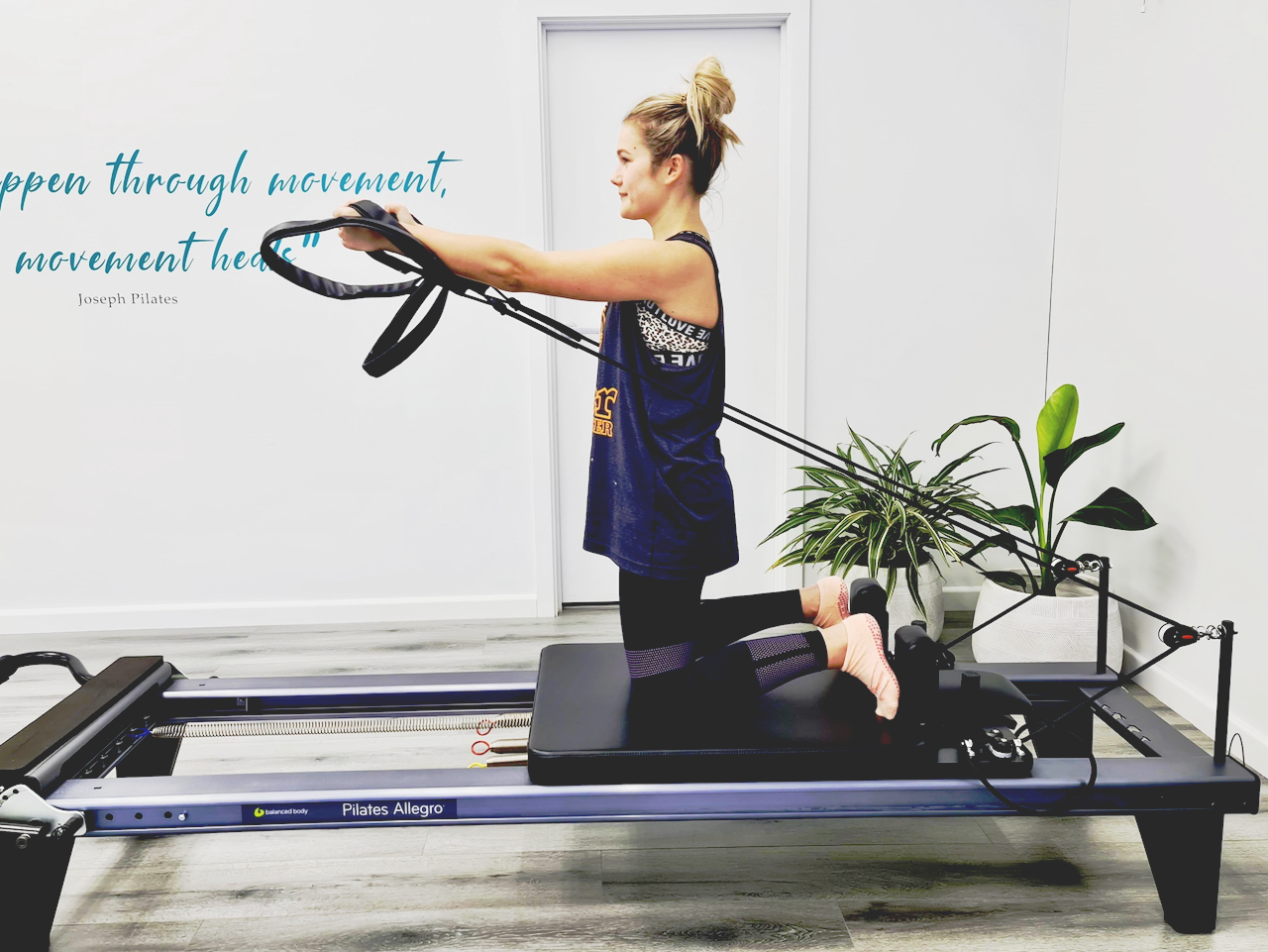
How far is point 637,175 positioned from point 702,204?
66.1 inches

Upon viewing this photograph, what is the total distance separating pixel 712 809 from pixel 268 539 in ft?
7.17

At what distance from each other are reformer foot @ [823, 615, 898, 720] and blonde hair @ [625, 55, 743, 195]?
83cm

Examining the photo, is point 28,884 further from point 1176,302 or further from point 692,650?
point 1176,302

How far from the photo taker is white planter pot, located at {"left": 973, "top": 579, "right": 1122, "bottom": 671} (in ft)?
8.09

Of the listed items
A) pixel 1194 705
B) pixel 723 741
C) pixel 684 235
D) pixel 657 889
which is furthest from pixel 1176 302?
pixel 657 889

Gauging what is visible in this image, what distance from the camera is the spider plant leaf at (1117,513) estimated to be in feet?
7.62

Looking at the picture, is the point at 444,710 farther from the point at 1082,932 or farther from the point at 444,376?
the point at 444,376

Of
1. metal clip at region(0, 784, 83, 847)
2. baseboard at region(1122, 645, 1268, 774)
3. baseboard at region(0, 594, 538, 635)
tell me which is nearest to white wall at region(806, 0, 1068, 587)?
baseboard at region(1122, 645, 1268, 774)

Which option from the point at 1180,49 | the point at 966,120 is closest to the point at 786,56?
the point at 966,120

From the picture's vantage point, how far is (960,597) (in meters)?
3.16

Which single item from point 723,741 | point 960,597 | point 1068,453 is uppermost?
point 1068,453

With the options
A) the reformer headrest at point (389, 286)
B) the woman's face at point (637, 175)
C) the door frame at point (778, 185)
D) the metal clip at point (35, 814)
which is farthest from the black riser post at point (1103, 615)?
the metal clip at point (35, 814)

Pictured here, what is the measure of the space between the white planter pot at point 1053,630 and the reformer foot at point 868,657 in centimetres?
99

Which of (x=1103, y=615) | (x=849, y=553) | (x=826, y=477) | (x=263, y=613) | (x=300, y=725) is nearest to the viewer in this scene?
(x=1103, y=615)
